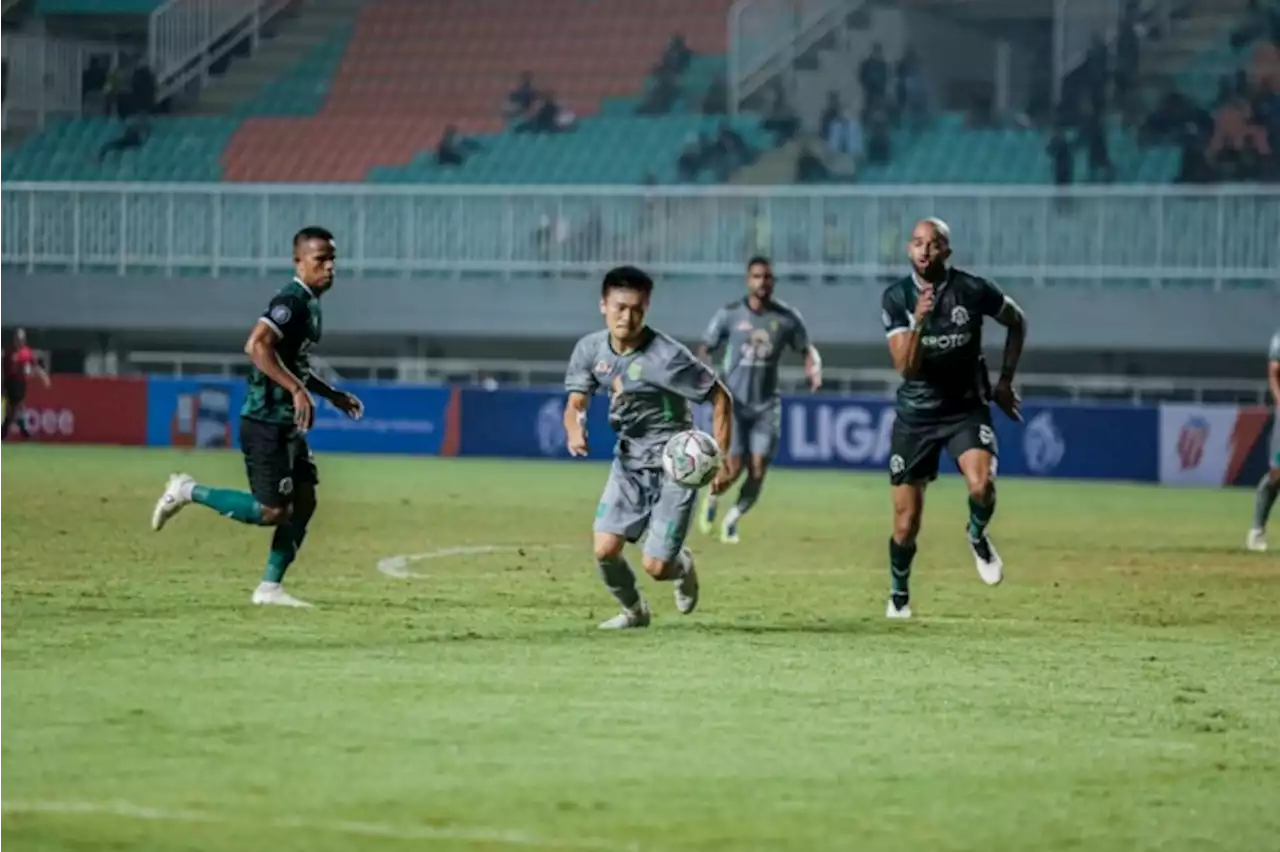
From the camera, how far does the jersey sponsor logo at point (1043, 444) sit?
3141cm

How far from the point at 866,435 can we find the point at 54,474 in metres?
10.5

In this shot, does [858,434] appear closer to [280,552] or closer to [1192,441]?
[1192,441]

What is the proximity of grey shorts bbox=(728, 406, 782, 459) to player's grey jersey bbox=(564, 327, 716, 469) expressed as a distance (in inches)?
315

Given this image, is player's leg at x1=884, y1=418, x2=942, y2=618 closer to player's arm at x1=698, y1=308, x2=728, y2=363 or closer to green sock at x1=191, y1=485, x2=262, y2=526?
green sock at x1=191, y1=485, x2=262, y2=526

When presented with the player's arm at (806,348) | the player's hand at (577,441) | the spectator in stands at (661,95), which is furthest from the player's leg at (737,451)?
the spectator in stands at (661,95)

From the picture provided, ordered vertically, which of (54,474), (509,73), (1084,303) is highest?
(509,73)

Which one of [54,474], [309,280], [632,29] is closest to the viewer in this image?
[309,280]

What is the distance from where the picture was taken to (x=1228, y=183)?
3403 cm

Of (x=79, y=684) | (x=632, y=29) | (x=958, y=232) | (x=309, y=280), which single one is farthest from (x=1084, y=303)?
(x=79, y=684)

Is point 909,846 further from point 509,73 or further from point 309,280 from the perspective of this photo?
point 509,73

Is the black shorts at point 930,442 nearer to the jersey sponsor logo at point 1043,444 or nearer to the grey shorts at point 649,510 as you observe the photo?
the grey shorts at point 649,510

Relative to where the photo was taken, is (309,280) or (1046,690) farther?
(309,280)

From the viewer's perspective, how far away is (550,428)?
33.7 m

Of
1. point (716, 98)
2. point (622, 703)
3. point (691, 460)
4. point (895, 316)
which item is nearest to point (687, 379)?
point (691, 460)
